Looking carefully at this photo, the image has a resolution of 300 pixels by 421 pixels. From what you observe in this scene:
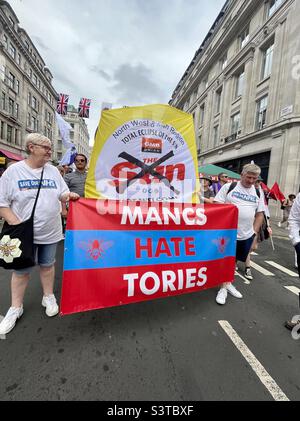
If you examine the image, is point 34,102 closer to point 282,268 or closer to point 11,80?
point 11,80

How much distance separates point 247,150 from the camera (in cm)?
1775

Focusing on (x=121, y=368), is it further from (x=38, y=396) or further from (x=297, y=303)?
(x=297, y=303)

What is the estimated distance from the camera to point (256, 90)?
666 inches

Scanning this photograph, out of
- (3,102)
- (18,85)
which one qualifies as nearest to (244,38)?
(3,102)

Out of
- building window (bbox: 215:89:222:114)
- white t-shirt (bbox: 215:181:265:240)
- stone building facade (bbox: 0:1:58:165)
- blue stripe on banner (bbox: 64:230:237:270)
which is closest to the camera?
blue stripe on banner (bbox: 64:230:237:270)

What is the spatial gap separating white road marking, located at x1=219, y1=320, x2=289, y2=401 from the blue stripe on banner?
2.87ft

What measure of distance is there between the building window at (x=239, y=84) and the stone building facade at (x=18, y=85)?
88.5ft

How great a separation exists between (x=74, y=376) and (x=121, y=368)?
0.40 metres

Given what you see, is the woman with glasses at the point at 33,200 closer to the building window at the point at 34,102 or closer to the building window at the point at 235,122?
the building window at the point at 235,122

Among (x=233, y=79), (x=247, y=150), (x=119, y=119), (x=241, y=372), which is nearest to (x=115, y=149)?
(x=119, y=119)

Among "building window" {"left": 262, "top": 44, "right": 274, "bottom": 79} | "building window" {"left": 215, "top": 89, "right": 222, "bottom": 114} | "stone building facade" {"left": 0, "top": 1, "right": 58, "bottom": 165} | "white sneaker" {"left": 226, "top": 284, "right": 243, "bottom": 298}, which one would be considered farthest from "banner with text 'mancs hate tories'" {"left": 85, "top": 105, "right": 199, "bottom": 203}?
"stone building facade" {"left": 0, "top": 1, "right": 58, "bottom": 165}

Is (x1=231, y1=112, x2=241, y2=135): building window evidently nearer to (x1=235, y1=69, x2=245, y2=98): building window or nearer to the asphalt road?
(x1=235, y1=69, x2=245, y2=98): building window

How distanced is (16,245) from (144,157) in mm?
1969

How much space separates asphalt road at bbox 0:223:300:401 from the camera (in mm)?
1701
